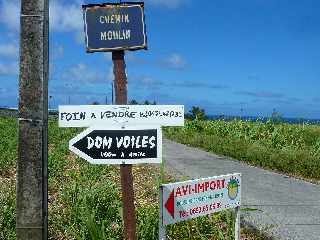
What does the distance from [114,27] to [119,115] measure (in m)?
0.75

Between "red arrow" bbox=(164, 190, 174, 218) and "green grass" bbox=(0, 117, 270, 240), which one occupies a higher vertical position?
"red arrow" bbox=(164, 190, 174, 218)

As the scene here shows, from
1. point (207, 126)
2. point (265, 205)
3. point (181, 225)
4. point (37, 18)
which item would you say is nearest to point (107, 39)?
point (37, 18)

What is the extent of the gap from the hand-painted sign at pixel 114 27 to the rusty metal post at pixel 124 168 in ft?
0.49

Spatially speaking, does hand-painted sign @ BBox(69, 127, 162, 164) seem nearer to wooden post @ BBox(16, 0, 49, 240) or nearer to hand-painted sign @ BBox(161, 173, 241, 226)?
hand-painted sign @ BBox(161, 173, 241, 226)

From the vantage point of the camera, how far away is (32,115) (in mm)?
4742

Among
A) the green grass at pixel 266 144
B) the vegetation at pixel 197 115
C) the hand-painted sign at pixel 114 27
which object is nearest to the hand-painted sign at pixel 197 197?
the hand-painted sign at pixel 114 27

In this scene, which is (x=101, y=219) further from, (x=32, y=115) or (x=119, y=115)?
(x=32, y=115)

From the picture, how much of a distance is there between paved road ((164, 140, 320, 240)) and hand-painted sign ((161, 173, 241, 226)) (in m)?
1.41

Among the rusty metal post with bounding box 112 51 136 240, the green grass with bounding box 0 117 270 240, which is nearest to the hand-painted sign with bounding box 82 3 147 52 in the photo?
the rusty metal post with bounding box 112 51 136 240

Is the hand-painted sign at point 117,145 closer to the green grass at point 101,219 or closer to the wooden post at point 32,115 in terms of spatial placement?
the wooden post at point 32,115

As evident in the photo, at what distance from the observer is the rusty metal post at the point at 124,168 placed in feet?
18.0

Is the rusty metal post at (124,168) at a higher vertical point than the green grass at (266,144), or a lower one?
higher

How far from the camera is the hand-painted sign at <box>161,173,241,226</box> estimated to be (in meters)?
5.23

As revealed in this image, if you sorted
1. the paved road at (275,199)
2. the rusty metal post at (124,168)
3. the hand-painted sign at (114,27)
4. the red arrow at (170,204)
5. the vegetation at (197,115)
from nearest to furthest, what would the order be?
the red arrow at (170,204), the hand-painted sign at (114,27), the rusty metal post at (124,168), the paved road at (275,199), the vegetation at (197,115)
